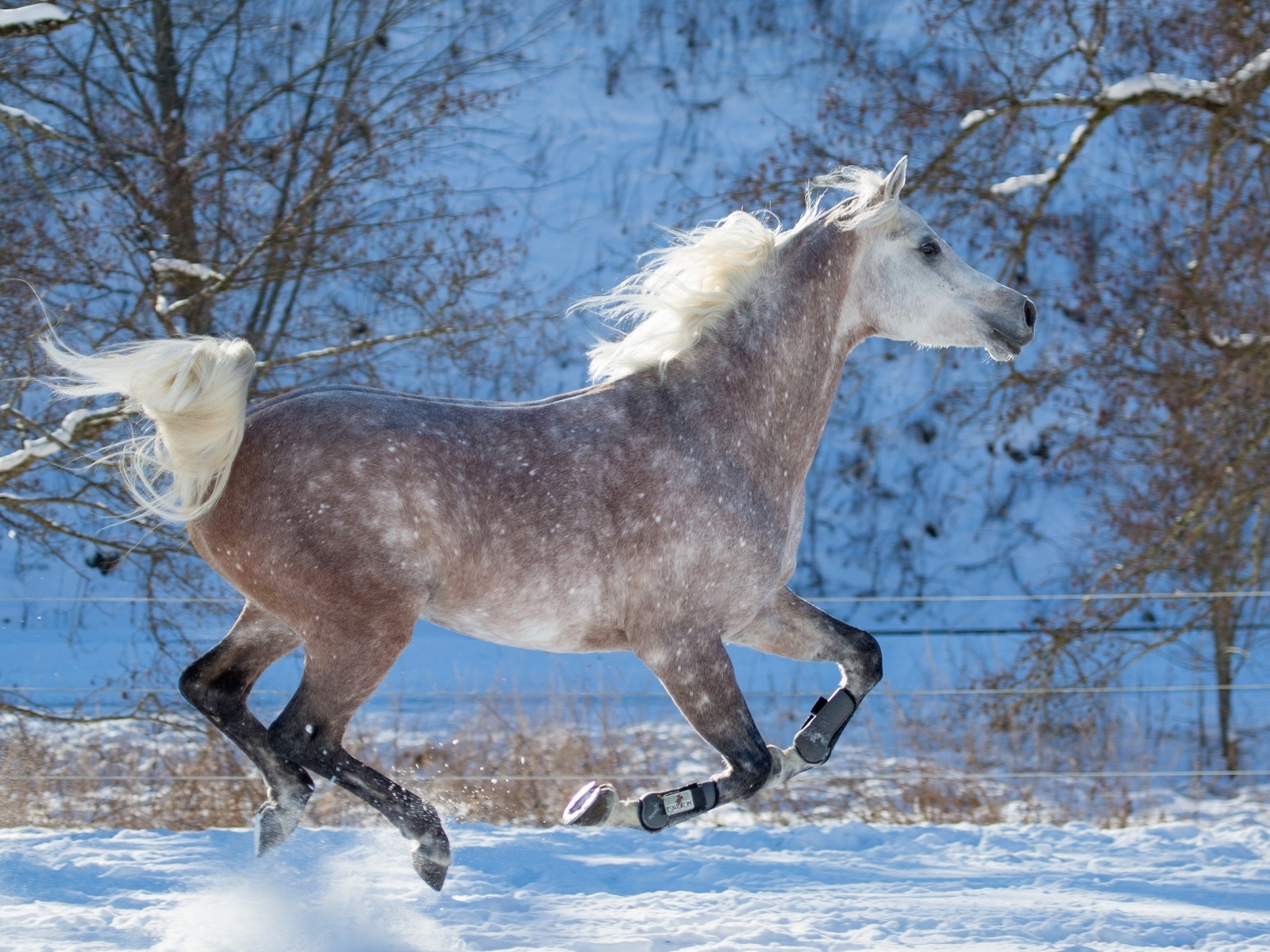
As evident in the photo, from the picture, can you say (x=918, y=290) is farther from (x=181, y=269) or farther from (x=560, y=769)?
(x=181, y=269)

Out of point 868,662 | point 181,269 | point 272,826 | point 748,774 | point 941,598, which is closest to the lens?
point 748,774

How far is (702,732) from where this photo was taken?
3.13 metres

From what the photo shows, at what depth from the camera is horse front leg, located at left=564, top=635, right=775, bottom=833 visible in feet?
10.0

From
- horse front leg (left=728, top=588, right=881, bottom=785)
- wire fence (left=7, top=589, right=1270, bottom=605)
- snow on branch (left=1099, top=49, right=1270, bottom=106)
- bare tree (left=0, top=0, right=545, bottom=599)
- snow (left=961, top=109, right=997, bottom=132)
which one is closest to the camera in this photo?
horse front leg (left=728, top=588, right=881, bottom=785)

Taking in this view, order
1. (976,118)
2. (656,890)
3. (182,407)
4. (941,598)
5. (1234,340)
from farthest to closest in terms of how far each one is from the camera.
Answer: (976,118)
(1234,340)
(941,598)
(656,890)
(182,407)

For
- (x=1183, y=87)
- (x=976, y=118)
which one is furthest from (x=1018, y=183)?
(x=1183, y=87)

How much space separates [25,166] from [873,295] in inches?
206

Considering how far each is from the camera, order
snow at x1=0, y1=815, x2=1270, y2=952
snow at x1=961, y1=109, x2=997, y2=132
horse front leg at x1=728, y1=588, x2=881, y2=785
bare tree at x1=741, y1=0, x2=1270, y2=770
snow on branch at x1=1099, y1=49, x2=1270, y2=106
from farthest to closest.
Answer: snow at x1=961, y1=109, x2=997, y2=132 < bare tree at x1=741, y1=0, x2=1270, y2=770 < snow on branch at x1=1099, y1=49, x2=1270, y2=106 < horse front leg at x1=728, y1=588, x2=881, y2=785 < snow at x1=0, y1=815, x2=1270, y2=952

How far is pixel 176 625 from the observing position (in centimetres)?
678

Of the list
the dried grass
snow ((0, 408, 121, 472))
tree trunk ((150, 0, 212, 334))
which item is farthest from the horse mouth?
tree trunk ((150, 0, 212, 334))

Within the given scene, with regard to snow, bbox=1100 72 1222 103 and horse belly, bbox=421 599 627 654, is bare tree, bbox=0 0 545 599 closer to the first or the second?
horse belly, bbox=421 599 627 654

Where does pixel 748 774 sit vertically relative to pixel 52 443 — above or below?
below

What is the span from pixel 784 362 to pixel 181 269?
15.3ft

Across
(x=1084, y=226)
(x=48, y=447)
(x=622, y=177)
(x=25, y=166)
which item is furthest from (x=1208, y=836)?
(x=622, y=177)
